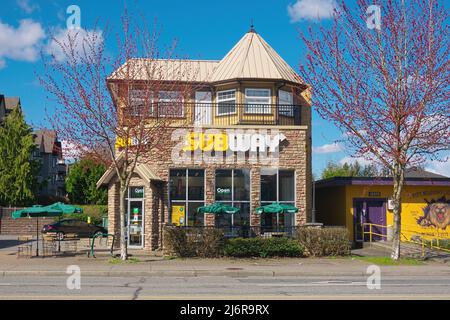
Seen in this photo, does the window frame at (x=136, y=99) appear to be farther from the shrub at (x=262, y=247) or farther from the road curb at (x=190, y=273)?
the road curb at (x=190, y=273)

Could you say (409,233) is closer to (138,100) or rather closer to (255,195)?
(255,195)

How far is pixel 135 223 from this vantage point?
25.5 metres

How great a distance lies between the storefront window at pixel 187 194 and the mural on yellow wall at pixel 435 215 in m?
12.5

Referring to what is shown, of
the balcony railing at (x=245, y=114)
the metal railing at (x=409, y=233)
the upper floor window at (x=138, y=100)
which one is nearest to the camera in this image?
the upper floor window at (x=138, y=100)

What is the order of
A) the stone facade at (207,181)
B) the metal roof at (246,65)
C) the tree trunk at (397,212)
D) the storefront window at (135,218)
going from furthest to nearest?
the metal roof at (246,65) < the storefront window at (135,218) < the stone facade at (207,181) < the tree trunk at (397,212)

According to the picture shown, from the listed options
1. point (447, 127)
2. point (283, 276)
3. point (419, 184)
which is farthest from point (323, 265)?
point (419, 184)

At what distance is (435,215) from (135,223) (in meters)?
16.3

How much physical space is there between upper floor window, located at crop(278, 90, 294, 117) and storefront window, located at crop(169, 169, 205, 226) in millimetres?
5758

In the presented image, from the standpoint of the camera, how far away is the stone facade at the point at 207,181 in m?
25.1

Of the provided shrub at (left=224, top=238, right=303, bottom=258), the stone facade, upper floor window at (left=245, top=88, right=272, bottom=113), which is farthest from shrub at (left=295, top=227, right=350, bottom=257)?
upper floor window at (left=245, top=88, right=272, bottom=113)

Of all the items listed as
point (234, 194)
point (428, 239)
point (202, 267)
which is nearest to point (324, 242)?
point (234, 194)

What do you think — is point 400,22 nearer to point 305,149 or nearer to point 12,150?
point 305,149

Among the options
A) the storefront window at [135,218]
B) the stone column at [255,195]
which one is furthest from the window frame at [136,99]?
the stone column at [255,195]

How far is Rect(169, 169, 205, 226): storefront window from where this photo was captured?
26.0m
